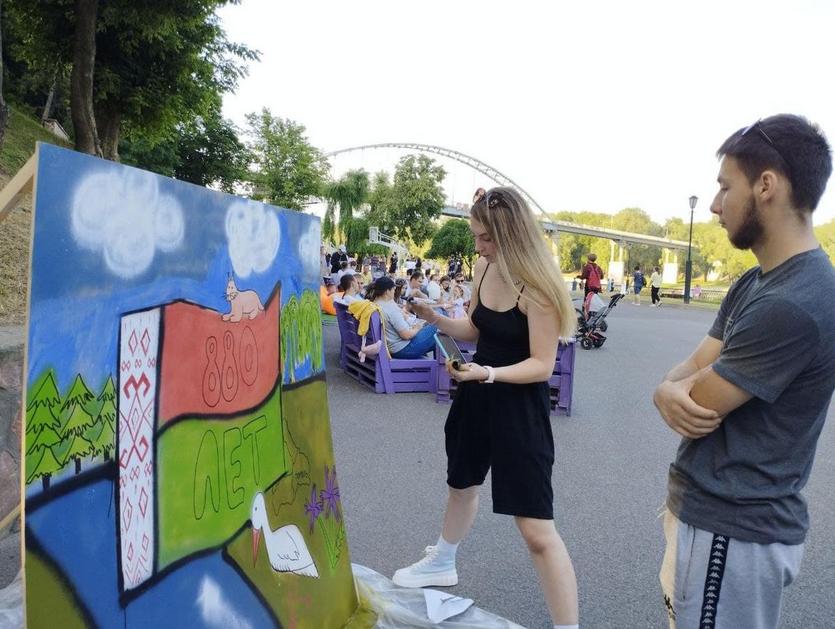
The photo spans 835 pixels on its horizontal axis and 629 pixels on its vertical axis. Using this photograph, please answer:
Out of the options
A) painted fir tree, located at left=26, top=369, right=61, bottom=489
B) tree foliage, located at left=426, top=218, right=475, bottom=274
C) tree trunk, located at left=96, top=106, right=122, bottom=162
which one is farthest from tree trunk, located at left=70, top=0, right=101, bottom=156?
tree foliage, located at left=426, top=218, right=475, bottom=274

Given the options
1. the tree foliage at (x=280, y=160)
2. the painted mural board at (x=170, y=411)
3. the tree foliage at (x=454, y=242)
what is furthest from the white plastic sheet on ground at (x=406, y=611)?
the tree foliage at (x=454, y=242)

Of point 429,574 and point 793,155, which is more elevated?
point 793,155

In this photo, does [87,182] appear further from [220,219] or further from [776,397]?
[776,397]

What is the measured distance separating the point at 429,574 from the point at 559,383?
3.80 metres

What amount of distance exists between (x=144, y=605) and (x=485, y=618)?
5.41ft

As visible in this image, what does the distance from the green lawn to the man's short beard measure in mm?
9580

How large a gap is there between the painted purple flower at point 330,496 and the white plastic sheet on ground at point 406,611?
0.43m

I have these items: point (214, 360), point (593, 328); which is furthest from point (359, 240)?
point (214, 360)

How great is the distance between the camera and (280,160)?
41844 mm

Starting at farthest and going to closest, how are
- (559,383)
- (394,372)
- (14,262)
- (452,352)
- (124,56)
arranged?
(124,56)
(394,372)
(559,383)
(14,262)
(452,352)

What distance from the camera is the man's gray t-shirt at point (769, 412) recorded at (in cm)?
136

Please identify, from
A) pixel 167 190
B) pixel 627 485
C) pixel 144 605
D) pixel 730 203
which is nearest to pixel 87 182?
pixel 167 190

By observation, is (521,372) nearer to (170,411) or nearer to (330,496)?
(330,496)

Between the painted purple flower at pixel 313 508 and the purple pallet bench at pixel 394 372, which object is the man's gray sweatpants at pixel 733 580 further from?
the purple pallet bench at pixel 394 372
